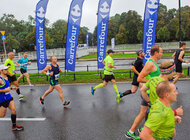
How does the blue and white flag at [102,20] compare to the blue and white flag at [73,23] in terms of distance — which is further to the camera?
the blue and white flag at [73,23]

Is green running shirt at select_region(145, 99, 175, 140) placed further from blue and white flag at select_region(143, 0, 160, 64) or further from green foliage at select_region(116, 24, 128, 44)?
green foliage at select_region(116, 24, 128, 44)

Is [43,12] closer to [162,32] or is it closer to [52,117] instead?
[52,117]

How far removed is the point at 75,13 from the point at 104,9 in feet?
5.81

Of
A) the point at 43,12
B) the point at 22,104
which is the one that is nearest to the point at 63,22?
the point at 43,12

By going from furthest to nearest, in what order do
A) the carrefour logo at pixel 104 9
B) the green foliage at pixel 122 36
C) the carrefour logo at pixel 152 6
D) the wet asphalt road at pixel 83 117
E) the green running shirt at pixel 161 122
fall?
the green foliage at pixel 122 36 → the carrefour logo at pixel 104 9 → the carrefour logo at pixel 152 6 → the wet asphalt road at pixel 83 117 → the green running shirt at pixel 161 122

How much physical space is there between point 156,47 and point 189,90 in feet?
15.6

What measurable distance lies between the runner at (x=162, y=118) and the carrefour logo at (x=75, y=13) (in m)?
9.05

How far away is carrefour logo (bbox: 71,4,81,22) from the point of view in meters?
9.88

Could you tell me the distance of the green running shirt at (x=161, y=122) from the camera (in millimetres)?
1715

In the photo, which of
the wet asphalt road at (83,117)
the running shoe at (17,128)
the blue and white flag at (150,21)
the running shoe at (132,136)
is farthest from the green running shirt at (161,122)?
the blue and white flag at (150,21)

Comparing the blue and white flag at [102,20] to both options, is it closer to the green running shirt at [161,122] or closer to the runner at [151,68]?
the runner at [151,68]

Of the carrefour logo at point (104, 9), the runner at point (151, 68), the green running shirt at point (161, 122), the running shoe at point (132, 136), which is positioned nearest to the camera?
the green running shirt at point (161, 122)

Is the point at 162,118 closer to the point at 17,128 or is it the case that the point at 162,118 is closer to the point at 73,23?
the point at 17,128

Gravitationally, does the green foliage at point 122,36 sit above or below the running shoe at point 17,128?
above
